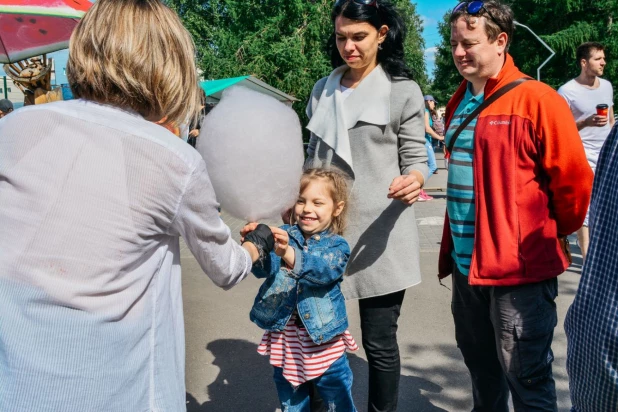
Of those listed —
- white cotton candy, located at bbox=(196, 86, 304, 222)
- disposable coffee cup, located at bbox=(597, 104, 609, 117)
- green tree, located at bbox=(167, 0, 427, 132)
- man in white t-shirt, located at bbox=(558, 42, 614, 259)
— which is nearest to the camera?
white cotton candy, located at bbox=(196, 86, 304, 222)

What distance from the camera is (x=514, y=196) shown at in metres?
2.11

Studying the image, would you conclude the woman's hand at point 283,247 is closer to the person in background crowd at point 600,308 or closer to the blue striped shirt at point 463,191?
the blue striped shirt at point 463,191

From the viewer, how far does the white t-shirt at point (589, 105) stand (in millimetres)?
4984

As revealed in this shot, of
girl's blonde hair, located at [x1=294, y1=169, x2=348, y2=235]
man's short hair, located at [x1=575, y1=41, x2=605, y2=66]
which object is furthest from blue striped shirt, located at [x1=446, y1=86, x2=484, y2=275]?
man's short hair, located at [x1=575, y1=41, x2=605, y2=66]

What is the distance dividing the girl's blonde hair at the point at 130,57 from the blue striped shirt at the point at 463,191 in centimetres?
123

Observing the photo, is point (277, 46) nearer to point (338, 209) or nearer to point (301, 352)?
point (338, 209)

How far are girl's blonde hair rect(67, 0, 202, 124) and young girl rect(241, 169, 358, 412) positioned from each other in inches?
39.0

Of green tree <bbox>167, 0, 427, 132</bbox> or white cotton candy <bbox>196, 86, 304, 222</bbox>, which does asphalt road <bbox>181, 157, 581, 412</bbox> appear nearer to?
white cotton candy <bbox>196, 86, 304, 222</bbox>

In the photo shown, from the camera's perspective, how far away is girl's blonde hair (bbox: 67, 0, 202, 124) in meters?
1.40

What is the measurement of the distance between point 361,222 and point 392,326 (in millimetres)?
482

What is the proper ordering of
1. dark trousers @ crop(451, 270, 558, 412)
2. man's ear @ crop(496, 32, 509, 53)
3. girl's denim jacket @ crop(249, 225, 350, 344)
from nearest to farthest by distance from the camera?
dark trousers @ crop(451, 270, 558, 412)
man's ear @ crop(496, 32, 509, 53)
girl's denim jacket @ crop(249, 225, 350, 344)

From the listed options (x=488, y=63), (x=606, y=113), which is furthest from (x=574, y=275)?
(x=488, y=63)

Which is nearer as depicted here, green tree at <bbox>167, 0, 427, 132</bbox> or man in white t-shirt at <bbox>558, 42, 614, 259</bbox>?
man in white t-shirt at <bbox>558, 42, 614, 259</bbox>

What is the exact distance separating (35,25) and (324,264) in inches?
161
